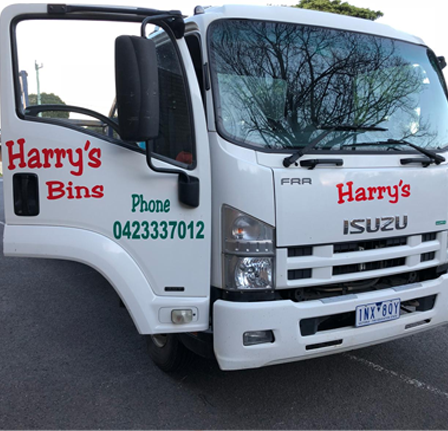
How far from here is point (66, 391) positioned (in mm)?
3377

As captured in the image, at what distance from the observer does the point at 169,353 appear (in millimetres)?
3461

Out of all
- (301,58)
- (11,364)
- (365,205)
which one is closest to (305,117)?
(301,58)

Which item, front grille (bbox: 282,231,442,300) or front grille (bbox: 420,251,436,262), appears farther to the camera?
front grille (bbox: 420,251,436,262)

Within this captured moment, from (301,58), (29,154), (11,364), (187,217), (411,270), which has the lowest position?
(11,364)

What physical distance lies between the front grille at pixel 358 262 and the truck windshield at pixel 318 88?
0.63 meters

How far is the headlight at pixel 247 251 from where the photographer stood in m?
2.73

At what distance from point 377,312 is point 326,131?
1.19 m

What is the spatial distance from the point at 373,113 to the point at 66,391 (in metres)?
2.88

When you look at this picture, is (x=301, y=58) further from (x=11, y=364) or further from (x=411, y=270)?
(x=11, y=364)

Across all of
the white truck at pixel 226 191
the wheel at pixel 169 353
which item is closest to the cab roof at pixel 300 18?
the white truck at pixel 226 191

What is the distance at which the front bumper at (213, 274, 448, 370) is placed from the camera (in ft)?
8.96

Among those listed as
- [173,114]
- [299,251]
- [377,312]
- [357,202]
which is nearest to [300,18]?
[173,114]

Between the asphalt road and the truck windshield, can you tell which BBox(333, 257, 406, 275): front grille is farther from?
the asphalt road

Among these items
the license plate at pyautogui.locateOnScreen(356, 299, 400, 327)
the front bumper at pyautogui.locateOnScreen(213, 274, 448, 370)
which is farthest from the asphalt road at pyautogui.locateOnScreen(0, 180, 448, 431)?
the license plate at pyautogui.locateOnScreen(356, 299, 400, 327)
